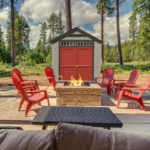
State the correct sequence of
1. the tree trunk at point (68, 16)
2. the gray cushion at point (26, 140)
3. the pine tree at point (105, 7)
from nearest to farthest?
the gray cushion at point (26, 140)
the tree trunk at point (68, 16)
the pine tree at point (105, 7)

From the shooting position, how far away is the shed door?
22.9 feet

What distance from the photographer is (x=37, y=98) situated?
325 cm

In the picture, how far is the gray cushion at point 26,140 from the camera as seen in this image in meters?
0.86

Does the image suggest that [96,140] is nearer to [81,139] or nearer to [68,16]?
[81,139]

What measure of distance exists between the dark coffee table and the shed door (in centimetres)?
478

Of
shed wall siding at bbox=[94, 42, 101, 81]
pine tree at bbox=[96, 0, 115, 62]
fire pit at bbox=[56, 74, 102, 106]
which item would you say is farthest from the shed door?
pine tree at bbox=[96, 0, 115, 62]

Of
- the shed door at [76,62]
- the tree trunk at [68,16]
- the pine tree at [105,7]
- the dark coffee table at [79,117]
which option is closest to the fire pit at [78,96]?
the dark coffee table at [79,117]

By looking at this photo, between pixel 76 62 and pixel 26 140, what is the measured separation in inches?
247

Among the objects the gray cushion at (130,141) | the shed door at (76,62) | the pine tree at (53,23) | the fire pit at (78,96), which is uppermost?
the pine tree at (53,23)

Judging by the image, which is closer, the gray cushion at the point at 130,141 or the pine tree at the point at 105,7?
the gray cushion at the point at 130,141

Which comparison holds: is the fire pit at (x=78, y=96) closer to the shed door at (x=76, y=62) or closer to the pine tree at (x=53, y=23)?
the shed door at (x=76, y=62)

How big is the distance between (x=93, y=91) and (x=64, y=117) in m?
1.83

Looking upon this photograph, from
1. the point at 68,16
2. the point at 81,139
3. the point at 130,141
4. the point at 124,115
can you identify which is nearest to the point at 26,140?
the point at 81,139

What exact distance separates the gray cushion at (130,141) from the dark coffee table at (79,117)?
0.86m
